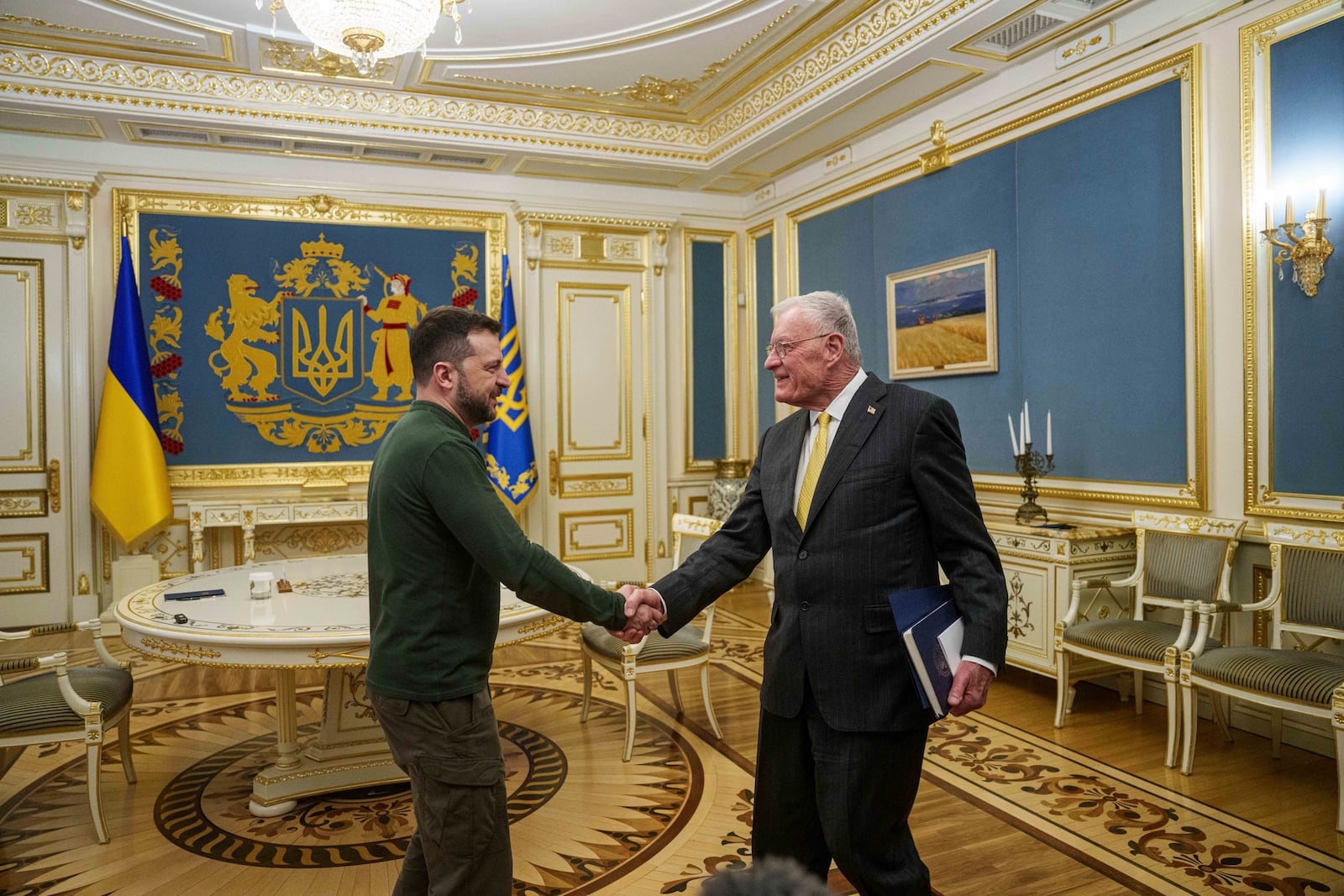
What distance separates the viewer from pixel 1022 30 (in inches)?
177

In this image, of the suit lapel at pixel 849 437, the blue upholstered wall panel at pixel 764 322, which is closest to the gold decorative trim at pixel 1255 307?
the suit lapel at pixel 849 437

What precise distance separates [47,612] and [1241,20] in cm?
769

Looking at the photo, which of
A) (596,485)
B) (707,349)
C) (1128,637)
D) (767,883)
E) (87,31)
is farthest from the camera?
(707,349)

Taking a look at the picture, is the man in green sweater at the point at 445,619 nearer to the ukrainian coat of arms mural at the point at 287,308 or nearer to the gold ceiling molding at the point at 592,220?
the ukrainian coat of arms mural at the point at 287,308

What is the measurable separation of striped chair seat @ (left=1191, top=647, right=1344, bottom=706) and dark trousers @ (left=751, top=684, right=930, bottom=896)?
1.96 meters

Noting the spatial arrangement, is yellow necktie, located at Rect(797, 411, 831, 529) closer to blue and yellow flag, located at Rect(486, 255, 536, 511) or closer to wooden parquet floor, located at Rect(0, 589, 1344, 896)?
wooden parquet floor, located at Rect(0, 589, 1344, 896)

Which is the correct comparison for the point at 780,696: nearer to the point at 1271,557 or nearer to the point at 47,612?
the point at 1271,557

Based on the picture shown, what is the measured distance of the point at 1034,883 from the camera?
8.45 ft

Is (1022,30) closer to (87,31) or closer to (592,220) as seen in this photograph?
(592,220)

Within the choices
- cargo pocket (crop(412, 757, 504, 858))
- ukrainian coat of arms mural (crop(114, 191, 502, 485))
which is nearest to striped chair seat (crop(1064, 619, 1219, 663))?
cargo pocket (crop(412, 757, 504, 858))

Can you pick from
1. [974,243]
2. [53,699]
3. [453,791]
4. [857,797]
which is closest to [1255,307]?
[974,243]

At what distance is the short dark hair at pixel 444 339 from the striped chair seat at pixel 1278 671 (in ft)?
9.66

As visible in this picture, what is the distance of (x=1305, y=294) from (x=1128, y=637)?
62.1 inches

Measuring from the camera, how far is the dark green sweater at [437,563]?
180cm
